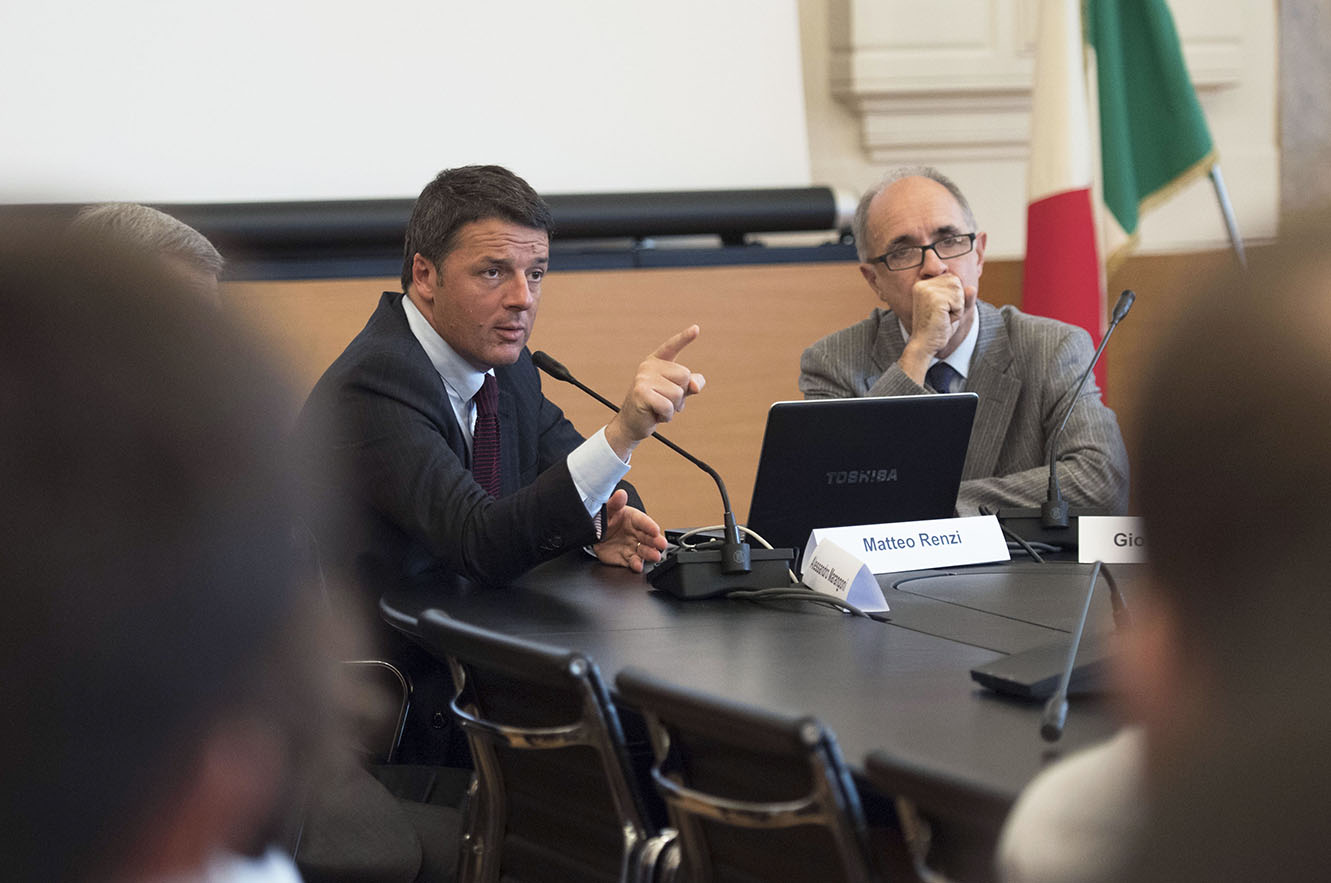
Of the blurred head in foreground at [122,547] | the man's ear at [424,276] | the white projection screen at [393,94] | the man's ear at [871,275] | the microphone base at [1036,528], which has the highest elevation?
the white projection screen at [393,94]

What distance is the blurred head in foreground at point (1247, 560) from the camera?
1.49ft

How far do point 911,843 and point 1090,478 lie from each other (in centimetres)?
183

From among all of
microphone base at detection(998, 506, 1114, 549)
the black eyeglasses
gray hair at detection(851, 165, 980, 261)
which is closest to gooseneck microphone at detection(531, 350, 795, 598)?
microphone base at detection(998, 506, 1114, 549)

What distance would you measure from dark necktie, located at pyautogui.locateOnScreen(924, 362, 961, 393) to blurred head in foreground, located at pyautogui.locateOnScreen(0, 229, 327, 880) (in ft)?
9.02

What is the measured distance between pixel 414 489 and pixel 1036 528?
Result: 1153mm

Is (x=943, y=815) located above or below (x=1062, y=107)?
below

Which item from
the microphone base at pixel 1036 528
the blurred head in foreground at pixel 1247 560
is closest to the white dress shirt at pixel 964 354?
the microphone base at pixel 1036 528

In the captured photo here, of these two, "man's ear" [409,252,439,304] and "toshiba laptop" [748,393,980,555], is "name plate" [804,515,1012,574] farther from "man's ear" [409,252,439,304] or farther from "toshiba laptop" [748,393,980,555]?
"man's ear" [409,252,439,304]

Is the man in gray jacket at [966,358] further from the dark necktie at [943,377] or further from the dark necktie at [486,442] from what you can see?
the dark necktie at [486,442]

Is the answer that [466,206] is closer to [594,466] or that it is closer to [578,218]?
[594,466]

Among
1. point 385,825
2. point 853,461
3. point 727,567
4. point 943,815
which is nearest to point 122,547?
point 943,815

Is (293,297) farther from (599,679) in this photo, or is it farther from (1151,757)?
(1151,757)

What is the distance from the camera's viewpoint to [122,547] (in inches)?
14.7

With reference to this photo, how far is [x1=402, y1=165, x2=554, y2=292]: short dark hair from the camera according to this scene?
262cm
